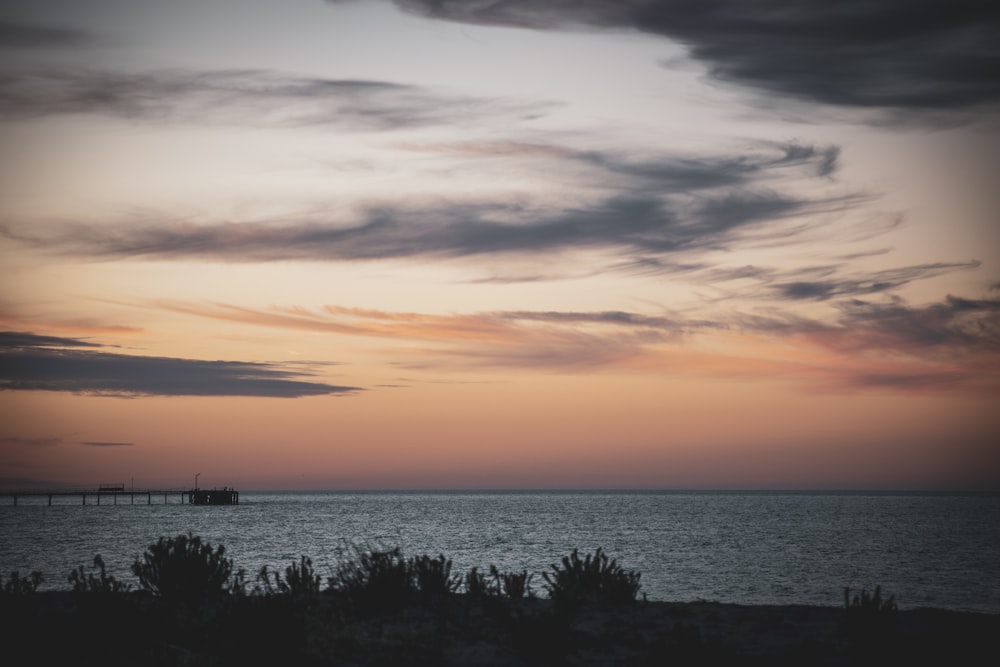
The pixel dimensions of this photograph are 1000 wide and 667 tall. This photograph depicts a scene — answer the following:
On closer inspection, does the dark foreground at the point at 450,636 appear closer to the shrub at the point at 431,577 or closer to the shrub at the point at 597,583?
the shrub at the point at 431,577

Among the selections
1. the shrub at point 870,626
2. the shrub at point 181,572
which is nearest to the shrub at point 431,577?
the shrub at point 181,572

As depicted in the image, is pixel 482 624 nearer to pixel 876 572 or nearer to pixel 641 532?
pixel 876 572

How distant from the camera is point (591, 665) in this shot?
11844 millimetres

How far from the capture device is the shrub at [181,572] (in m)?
15.6

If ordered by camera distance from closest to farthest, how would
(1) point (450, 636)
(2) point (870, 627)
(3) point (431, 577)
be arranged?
(2) point (870, 627)
(1) point (450, 636)
(3) point (431, 577)

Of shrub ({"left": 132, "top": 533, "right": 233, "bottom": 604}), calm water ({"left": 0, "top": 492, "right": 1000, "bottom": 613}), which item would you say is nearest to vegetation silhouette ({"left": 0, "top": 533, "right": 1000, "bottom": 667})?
shrub ({"left": 132, "top": 533, "right": 233, "bottom": 604})

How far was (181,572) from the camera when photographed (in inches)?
623

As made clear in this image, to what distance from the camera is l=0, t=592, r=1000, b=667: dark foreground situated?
37.9ft

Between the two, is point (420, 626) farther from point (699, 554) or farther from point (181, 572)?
point (699, 554)

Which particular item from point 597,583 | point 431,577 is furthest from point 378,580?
point 597,583

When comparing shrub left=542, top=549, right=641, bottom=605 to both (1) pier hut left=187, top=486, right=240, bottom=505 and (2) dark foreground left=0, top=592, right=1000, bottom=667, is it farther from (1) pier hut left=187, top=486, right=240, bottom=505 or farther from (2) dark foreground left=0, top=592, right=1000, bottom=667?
(1) pier hut left=187, top=486, right=240, bottom=505

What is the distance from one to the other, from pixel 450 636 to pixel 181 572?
547 centimetres

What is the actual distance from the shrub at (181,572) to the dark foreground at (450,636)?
720mm

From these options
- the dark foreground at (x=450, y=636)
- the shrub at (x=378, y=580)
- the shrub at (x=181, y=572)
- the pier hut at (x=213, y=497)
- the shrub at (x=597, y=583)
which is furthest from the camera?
the pier hut at (x=213, y=497)
